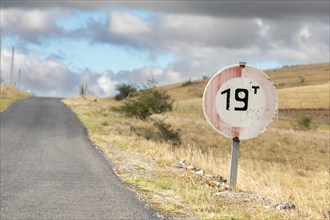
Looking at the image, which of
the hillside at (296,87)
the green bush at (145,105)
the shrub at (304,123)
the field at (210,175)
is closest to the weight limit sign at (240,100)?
the field at (210,175)

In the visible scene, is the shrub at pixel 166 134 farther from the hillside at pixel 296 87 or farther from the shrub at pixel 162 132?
the hillside at pixel 296 87

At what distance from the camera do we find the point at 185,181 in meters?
8.99

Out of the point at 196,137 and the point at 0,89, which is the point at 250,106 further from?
the point at 0,89

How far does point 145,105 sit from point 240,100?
23820 mm

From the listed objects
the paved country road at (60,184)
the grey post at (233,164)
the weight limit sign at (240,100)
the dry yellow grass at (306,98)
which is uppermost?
the dry yellow grass at (306,98)

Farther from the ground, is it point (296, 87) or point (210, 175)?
point (296, 87)

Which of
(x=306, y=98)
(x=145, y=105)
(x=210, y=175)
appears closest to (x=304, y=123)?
(x=145, y=105)

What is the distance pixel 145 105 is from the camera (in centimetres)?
3114

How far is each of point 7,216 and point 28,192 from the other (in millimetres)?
1630

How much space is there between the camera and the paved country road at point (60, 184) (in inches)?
261

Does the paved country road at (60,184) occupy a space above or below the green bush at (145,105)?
below

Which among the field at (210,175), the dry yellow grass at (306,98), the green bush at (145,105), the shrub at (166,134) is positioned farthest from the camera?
the dry yellow grass at (306,98)

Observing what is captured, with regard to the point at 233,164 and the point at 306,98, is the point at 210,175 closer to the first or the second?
the point at 233,164

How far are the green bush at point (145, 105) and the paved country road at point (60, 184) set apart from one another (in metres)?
14.2
